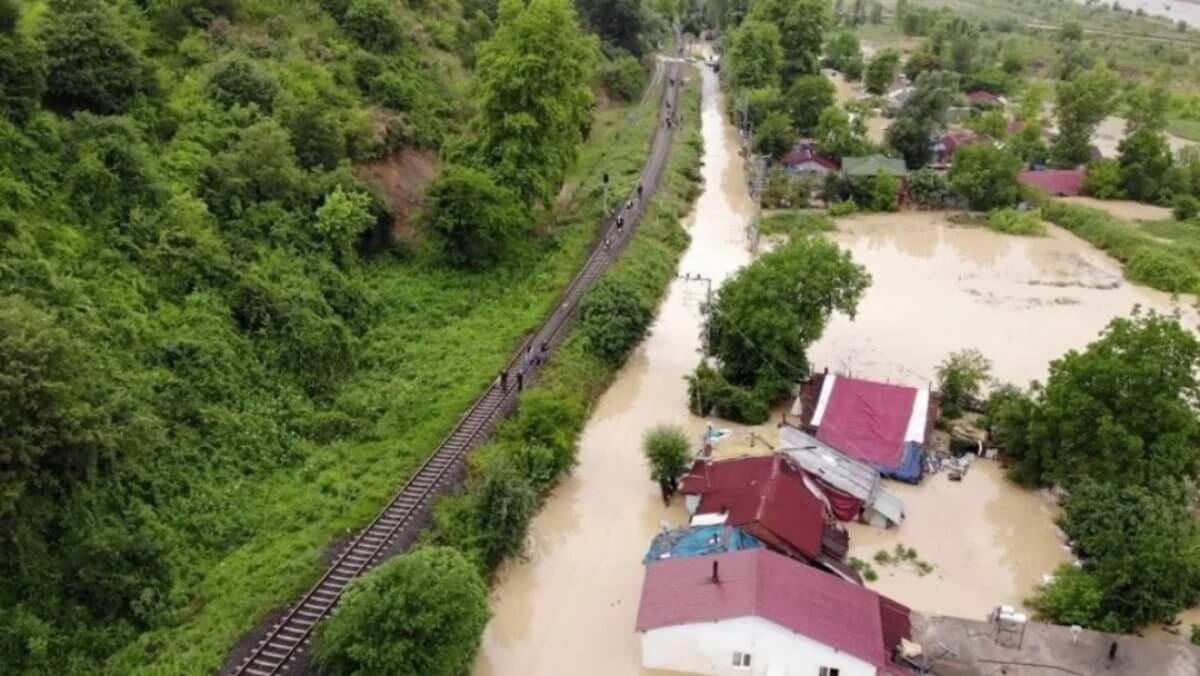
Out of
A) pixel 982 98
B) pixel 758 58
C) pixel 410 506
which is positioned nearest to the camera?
pixel 410 506

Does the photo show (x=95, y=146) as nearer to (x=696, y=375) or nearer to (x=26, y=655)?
(x=26, y=655)

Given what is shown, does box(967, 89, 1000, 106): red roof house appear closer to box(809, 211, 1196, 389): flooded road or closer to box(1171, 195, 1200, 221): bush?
box(1171, 195, 1200, 221): bush

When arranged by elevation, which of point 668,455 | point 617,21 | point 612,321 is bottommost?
point 668,455

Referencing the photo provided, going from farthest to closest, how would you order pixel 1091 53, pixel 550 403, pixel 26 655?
pixel 1091 53 → pixel 550 403 → pixel 26 655

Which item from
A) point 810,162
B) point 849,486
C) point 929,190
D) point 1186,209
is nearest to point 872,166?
point 929,190

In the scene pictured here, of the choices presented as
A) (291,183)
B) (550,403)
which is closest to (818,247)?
(550,403)

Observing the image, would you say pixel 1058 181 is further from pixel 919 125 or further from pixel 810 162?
pixel 810 162

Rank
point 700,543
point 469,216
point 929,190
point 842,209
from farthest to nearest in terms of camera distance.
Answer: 1. point 929,190
2. point 842,209
3. point 469,216
4. point 700,543
